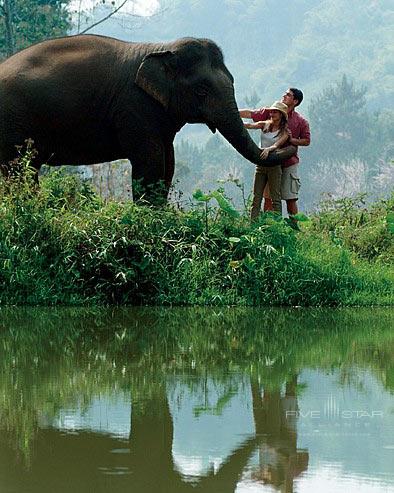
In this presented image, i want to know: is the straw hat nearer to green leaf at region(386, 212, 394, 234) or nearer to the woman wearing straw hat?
the woman wearing straw hat

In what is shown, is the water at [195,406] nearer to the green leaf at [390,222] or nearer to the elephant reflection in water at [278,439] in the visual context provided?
the elephant reflection in water at [278,439]

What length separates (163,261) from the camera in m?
11.6

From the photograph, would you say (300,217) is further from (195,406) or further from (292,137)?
(195,406)

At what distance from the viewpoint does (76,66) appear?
1329 centimetres

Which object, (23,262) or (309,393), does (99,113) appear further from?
(309,393)

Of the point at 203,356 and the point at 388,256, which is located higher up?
the point at 388,256

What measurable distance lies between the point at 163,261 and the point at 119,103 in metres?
2.14

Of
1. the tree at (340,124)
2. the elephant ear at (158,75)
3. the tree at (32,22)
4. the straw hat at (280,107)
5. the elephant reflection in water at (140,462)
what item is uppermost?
the tree at (340,124)

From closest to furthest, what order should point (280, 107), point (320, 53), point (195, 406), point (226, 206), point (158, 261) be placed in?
1. point (195, 406)
2. point (158, 261)
3. point (226, 206)
4. point (280, 107)
5. point (320, 53)

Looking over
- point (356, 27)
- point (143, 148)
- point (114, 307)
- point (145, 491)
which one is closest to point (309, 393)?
point (145, 491)

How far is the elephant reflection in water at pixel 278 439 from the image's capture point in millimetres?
4738

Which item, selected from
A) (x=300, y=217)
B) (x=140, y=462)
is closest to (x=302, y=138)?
(x=300, y=217)

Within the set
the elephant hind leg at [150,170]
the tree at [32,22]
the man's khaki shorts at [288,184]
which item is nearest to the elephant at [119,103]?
the elephant hind leg at [150,170]

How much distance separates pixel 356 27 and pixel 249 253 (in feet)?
599
